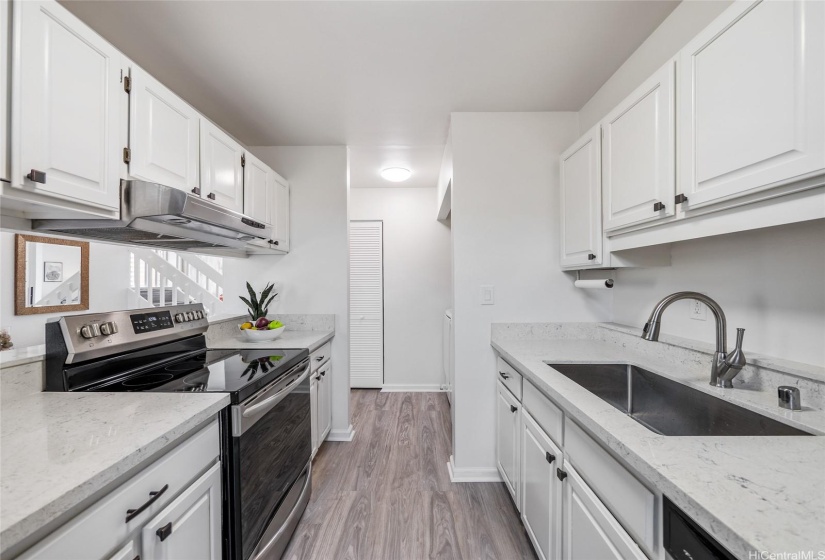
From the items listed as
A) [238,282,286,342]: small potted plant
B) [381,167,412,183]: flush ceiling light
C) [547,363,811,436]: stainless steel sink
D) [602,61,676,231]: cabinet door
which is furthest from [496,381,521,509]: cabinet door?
[381,167,412,183]: flush ceiling light

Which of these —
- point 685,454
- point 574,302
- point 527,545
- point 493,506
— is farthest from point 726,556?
point 574,302

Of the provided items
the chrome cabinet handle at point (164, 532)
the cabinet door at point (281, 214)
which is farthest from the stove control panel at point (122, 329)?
the cabinet door at point (281, 214)

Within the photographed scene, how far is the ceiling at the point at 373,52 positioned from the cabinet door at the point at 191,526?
1881 mm

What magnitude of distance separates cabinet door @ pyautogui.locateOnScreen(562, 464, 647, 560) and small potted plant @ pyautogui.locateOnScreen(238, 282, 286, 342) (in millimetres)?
1929

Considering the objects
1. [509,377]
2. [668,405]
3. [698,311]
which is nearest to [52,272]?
[509,377]

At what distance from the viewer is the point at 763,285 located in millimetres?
1182

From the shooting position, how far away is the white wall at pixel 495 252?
223cm

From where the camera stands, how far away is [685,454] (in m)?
0.75

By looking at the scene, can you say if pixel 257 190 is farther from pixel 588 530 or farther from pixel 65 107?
pixel 588 530

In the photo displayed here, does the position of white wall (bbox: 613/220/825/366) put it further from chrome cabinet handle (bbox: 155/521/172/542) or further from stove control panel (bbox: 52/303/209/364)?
stove control panel (bbox: 52/303/209/364)

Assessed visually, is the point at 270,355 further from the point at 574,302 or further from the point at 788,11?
the point at 788,11

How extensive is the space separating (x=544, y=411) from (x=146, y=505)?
135 cm

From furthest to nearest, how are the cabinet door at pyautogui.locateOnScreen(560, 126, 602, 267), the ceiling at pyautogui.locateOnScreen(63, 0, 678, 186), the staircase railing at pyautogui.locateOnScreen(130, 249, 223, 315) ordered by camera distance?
the staircase railing at pyautogui.locateOnScreen(130, 249, 223, 315)
the cabinet door at pyautogui.locateOnScreen(560, 126, 602, 267)
the ceiling at pyautogui.locateOnScreen(63, 0, 678, 186)

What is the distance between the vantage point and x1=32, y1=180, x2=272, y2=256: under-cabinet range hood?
1283mm
